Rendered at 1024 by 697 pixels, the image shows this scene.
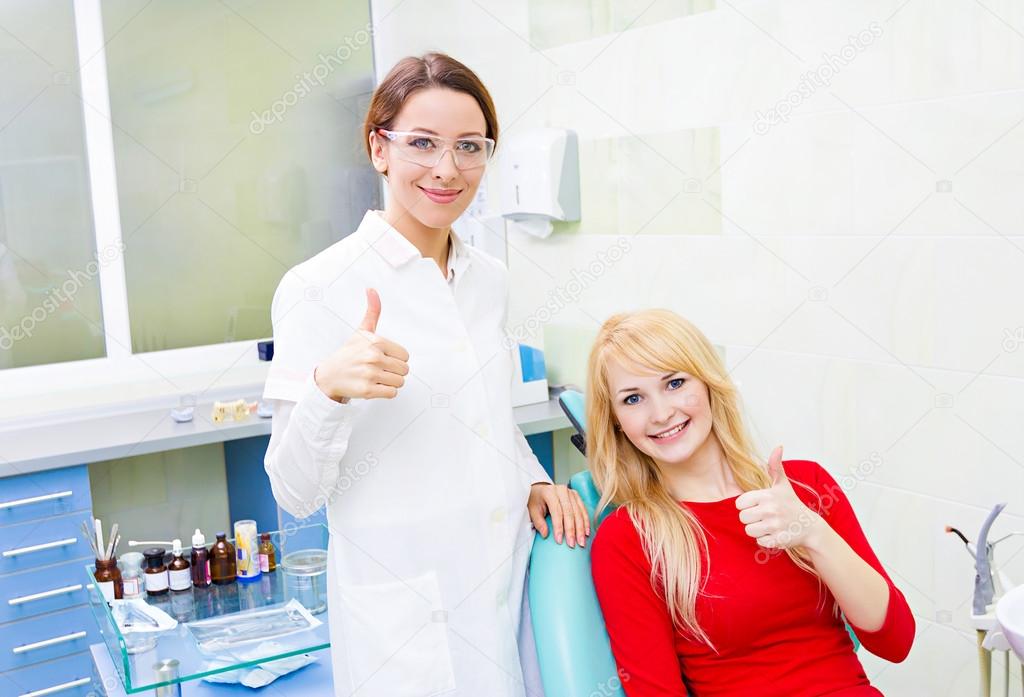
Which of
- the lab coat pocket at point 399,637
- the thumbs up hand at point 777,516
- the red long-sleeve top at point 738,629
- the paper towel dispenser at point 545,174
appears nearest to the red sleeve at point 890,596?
the red long-sleeve top at point 738,629

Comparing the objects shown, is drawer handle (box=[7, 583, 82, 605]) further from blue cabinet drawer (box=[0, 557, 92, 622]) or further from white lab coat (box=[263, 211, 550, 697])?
white lab coat (box=[263, 211, 550, 697])

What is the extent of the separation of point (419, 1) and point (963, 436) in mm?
2463

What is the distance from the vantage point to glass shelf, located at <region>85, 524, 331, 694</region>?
1581 millimetres

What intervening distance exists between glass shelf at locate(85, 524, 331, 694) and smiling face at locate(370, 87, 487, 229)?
30.5 inches

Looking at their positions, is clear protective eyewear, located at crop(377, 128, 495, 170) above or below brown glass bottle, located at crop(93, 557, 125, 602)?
above

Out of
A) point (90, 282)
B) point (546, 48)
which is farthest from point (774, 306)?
point (90, 282)

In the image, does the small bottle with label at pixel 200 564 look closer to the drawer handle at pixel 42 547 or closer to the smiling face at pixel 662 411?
the drawer handle at pixel 42 547

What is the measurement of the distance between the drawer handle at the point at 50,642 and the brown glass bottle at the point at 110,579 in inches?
26.2

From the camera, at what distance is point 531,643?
152 cm

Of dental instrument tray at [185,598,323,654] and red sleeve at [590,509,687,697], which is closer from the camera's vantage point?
red sleeve at [590,509,687,697]

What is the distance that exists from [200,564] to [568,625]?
3.08ft

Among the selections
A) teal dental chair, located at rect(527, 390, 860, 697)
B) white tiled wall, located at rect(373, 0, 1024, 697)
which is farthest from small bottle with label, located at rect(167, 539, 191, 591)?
white tiled wall, located at rect(373, 0, 1024, 697)

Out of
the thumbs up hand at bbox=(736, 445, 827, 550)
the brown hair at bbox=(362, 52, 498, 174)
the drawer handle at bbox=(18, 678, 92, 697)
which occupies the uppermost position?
the brown hair at bbox=(362, 52, 498, 174)

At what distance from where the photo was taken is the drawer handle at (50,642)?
257 centimetres
